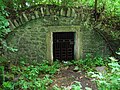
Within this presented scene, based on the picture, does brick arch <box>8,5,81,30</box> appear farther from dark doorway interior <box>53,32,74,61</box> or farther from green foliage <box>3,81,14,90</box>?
green foliage <box>3,81,14,90</box>

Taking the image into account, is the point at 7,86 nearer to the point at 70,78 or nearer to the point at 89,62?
the point at 70,78

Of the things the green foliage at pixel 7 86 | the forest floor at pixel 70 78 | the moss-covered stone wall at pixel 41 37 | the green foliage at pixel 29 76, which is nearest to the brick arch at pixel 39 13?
the moss-covered stone wall at pixel 41 37

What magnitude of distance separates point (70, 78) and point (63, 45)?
176 cm

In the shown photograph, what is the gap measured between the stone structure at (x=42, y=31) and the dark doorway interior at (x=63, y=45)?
1.42ft

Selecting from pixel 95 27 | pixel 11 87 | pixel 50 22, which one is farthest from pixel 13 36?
pixel 95 27

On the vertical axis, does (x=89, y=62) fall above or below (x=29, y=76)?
above

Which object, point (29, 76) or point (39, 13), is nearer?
point (29, 76)

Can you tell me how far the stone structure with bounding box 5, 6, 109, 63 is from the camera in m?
6.74

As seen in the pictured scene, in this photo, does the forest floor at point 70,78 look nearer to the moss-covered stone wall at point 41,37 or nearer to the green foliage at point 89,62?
the green foliage at point 89,62

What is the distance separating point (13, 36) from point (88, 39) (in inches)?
96.4

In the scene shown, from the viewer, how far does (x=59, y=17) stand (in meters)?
6.86

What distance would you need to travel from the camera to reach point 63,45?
755 centimetres

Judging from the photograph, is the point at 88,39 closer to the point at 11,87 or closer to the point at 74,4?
the point at 74,4

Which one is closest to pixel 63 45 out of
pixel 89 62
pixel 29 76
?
pixel 89 62
